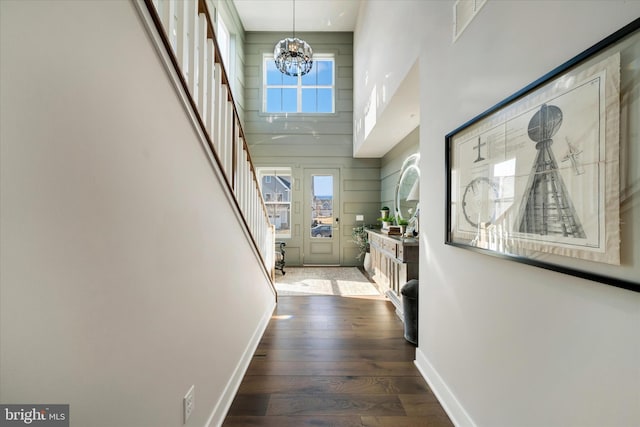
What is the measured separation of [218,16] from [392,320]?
5130 mm

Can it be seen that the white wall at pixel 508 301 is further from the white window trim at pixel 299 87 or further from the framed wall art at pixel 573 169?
the white window trim at pixel 299 87

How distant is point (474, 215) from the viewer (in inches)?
51.4

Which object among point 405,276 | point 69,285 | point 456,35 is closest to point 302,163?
point 405,276

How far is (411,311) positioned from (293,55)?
4.07 metres

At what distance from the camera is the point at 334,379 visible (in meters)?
1.85

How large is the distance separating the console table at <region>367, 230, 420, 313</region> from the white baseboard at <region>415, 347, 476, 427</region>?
1.02 m

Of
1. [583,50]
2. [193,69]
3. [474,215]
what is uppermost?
[193,69]

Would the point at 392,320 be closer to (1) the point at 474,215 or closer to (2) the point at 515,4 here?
(1) the point at 474,215

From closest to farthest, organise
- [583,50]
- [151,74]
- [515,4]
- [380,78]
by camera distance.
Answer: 1. [583,50]
2. [151,74]
3. [515,4]
4. [380,78]

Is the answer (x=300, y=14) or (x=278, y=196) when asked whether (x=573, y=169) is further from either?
(x=300, y=14)

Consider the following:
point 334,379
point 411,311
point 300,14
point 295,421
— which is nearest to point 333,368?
point 334,379

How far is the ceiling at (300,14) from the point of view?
5008 mm

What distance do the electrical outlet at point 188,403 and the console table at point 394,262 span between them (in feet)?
7.35

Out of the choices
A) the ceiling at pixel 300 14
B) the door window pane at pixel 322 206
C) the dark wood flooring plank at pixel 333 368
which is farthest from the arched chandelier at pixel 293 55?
the dark wood flooring plank at pixel 333 368
